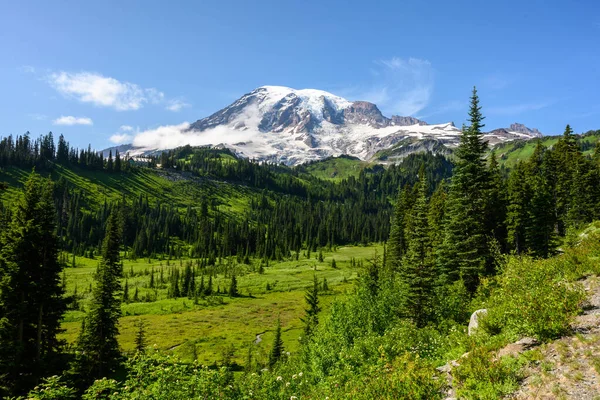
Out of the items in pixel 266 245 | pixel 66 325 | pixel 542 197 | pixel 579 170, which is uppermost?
pixel 579 170

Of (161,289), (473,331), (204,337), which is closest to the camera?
(473,331)

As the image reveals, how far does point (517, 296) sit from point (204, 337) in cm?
6574

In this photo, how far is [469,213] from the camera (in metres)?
35.7

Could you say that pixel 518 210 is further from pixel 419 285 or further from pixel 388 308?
pixel 388 308

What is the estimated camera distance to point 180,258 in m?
173

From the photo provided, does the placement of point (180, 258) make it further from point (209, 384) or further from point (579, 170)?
point (209, 384)

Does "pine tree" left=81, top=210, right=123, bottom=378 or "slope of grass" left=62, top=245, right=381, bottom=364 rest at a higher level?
"pine tree" left=81, top=210, right=123, bottom=378

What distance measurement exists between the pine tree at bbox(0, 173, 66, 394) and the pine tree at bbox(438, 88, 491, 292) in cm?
3920

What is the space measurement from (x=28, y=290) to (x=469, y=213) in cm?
4213

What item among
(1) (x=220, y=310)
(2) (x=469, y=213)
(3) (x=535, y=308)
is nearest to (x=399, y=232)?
(2) (x=469, y=213)

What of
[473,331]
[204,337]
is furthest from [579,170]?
[204,337]

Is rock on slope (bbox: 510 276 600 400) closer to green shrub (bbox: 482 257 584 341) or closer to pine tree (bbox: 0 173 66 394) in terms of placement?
green shrub (bbox: 482 257 584 341)

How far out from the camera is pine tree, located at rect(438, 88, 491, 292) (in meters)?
34.4

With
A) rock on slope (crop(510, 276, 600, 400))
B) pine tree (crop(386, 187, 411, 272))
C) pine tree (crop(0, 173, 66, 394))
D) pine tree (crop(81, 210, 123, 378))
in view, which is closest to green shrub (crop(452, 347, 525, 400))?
rock on slope (crop(510, 276, 600, 400))
